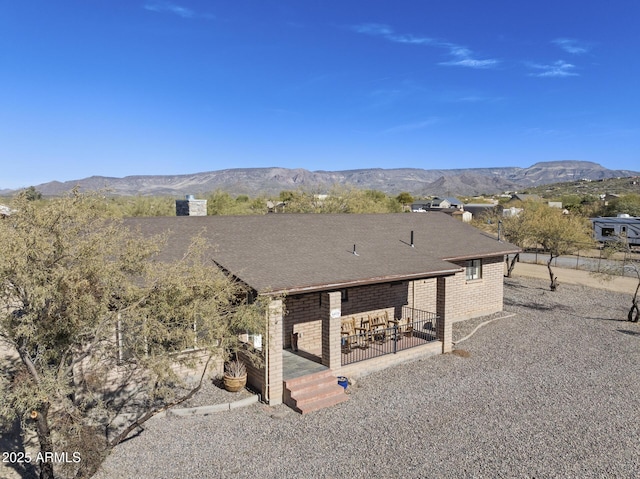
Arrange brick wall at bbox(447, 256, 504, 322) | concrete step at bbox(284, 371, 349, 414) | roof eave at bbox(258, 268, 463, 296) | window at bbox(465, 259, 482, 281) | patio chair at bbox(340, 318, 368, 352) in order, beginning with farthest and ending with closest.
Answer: window at bbox(465, 259, 482, 281), brick wall at bbox(447, 256, 504, 322), patio chair at bbox(340, 318, 368, 352), concrete step at bbox(284, 371, 349, 414), roof eave at bbox(258, 268, 463, 296)

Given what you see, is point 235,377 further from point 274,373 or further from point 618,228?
point 618,228

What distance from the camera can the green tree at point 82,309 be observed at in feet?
17.9

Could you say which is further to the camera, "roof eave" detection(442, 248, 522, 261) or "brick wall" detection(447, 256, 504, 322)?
"brick wall" detection(447, 256, 504, 322)

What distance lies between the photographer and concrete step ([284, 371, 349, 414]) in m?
10.3

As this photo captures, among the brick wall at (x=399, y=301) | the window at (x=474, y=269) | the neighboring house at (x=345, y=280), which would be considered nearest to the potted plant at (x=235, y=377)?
the neighboring house at (x=345, y=280)

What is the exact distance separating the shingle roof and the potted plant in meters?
2.42

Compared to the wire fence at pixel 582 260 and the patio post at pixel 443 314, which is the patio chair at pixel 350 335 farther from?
the wire fence at pixel 582 260

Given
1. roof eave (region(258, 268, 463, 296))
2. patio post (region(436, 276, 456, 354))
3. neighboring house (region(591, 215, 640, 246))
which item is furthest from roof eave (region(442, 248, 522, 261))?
neighboring house (region(591, 215, 640, 246))

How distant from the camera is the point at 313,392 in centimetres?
1079

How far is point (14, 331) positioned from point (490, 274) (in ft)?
58.2

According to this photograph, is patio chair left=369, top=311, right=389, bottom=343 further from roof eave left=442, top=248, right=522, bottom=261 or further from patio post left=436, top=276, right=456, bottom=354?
roof eave left=442, top=248, right=522, bottom=261

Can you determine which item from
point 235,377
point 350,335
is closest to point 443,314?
point 350,335

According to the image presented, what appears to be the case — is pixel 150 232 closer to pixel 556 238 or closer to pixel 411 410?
pixel 411 410

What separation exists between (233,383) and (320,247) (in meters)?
5.17
